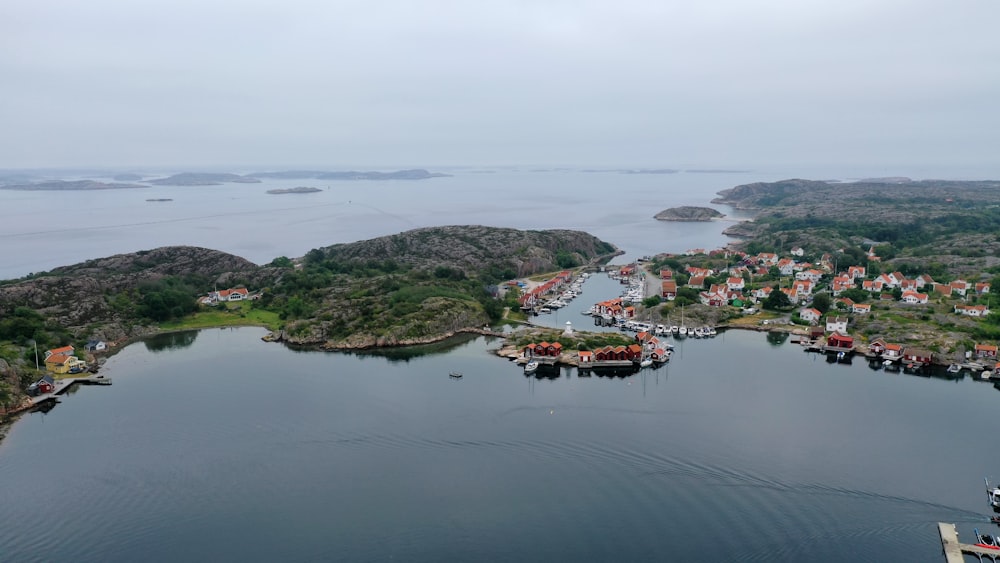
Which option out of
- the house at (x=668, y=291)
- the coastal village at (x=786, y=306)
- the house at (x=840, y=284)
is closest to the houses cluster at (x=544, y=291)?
the coastal village at (x=786, y=306)

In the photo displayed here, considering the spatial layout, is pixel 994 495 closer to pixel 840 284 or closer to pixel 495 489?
pixel 495 489

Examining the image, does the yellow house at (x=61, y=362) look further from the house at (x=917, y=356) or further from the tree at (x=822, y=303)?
the tree at (x=822, y=303)

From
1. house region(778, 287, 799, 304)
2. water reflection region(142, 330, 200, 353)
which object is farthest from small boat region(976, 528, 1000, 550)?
water reflection region(142, 330, 200, 353)

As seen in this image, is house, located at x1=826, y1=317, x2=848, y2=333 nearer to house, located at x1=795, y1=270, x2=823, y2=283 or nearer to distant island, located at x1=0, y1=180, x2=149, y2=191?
house, located at x1=795, y1=270, x2=823, y2=283

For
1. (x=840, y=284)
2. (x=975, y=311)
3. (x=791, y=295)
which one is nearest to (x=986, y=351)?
(x=975, y=311)

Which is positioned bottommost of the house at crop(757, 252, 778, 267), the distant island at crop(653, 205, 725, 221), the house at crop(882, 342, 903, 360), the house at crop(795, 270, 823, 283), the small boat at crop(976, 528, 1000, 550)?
the small boat at crop(976, 528, 1000, 550)

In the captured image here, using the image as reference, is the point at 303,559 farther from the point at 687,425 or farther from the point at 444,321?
the point at 444,321

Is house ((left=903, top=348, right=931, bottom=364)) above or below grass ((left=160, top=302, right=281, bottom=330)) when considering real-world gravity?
above
